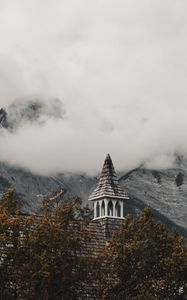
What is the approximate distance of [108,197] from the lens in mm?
51875

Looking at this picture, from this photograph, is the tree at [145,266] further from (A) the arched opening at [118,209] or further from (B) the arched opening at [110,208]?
(A) the arched opening at [118,209]

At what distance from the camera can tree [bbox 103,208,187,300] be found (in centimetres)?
3309

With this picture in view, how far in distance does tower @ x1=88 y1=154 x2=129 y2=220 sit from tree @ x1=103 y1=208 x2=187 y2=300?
15806mm

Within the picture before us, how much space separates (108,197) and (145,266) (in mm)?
18677

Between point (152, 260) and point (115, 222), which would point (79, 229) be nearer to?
point (152, 260)

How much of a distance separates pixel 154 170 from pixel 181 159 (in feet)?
17.9

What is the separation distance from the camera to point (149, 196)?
5054 inches

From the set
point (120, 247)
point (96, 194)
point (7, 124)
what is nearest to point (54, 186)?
point (7, 124)

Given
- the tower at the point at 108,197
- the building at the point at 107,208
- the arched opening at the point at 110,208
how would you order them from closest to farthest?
the building at the point at 107,208 < the arched opening at the point at 110,208 < the tower at the point at 108,197

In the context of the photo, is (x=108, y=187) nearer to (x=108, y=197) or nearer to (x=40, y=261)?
(x=108, y=197)

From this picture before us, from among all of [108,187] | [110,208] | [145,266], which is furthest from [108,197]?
[145,266]

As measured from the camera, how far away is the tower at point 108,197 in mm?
51250

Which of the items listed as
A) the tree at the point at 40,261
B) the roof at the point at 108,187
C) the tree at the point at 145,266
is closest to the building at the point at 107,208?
the roof at the point at 108,187

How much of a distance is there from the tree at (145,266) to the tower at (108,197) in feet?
51.9
